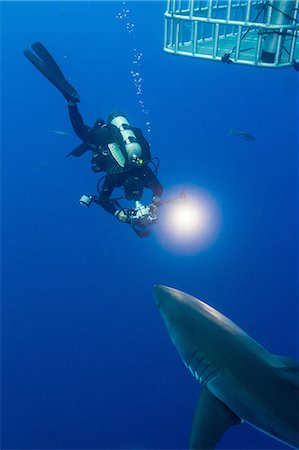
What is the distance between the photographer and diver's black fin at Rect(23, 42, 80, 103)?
5908 millimetres

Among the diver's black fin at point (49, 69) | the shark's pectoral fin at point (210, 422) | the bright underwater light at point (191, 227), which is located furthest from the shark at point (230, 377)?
the bright underwater light at point (191, 227)

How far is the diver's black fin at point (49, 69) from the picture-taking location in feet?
19.4

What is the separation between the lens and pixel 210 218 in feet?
39.4

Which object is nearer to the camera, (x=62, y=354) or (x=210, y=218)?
(x=62, y=354)

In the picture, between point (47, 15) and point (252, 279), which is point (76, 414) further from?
point (47, 15)

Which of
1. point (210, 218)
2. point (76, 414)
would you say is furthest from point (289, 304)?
point (76, 414)

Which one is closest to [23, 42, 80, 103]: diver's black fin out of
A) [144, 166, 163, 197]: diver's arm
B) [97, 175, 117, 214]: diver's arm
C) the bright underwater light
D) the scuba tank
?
the scuba tank

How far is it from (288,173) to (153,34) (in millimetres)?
21247

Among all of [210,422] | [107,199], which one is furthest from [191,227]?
Answer: [210,422]

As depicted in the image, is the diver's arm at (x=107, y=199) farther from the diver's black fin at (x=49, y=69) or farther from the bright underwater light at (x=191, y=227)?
the bright underwater light at (x=191, y=227)

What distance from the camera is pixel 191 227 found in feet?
38.0

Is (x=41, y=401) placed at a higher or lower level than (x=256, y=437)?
lower

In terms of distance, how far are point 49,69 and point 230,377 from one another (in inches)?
201

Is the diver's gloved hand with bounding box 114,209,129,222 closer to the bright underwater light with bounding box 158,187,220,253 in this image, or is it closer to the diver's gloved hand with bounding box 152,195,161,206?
the diver's gloved hand with bounding box 152,195,161,206
